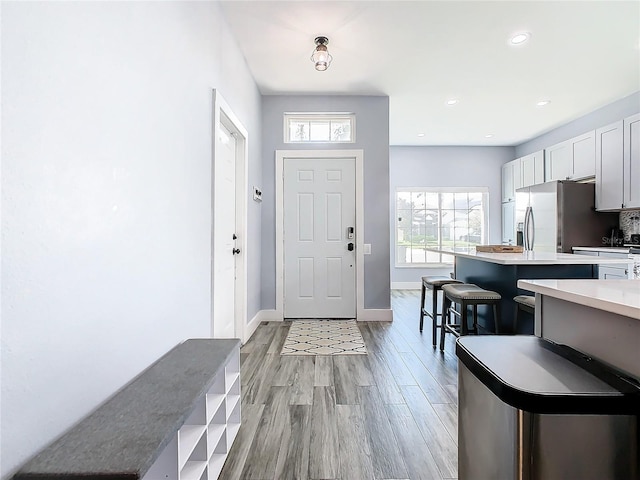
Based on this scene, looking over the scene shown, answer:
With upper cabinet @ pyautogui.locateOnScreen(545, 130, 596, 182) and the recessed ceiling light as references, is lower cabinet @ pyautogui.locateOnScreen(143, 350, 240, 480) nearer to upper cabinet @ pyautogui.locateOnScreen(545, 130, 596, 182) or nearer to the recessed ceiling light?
the recessed ceiling light

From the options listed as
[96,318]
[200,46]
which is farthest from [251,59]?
[96,318]

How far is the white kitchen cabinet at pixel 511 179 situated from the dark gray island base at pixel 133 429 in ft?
20.9

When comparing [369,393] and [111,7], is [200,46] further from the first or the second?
[369,393]

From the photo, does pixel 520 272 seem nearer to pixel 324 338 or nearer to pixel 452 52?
pixel 324 338

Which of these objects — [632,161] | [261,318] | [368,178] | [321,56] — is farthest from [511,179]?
[261,318]

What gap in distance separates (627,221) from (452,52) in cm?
360

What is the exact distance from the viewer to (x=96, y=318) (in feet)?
3.61

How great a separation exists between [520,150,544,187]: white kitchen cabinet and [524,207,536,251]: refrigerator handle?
880 mm

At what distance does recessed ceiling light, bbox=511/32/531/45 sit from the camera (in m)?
2.86

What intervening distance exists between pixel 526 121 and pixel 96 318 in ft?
19.9

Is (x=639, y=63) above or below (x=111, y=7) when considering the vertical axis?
above

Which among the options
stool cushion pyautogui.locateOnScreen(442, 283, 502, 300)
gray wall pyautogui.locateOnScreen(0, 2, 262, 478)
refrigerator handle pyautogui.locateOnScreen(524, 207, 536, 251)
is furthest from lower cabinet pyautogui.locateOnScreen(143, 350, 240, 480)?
refrigerator handle pyautogui.locateOnScreen(524, 207, 536, 251)

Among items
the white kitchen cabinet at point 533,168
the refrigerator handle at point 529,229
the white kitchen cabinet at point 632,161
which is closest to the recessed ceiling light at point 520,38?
the white kitchen cabinet at point 632,161

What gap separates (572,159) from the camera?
4.88 meters
